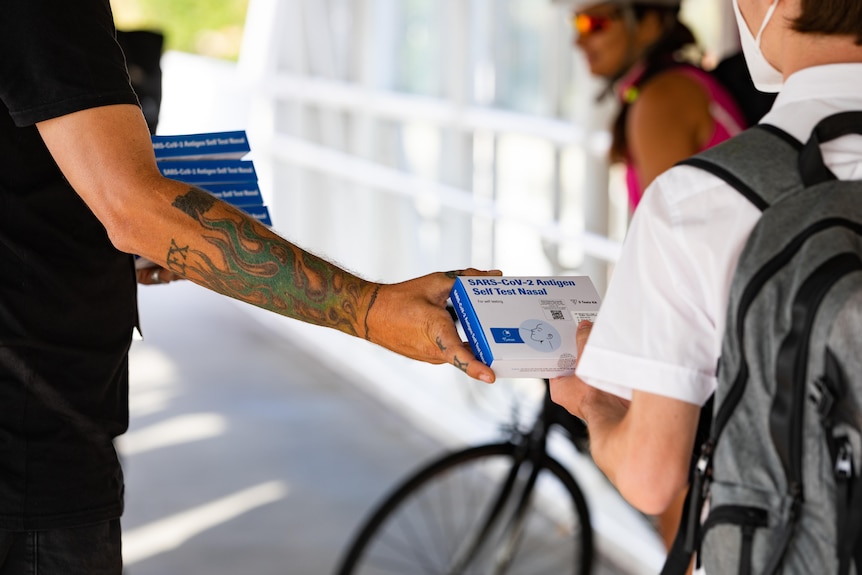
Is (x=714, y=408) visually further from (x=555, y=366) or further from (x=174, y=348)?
(x=174, y=348)

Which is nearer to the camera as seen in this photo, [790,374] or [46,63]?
[790,374]

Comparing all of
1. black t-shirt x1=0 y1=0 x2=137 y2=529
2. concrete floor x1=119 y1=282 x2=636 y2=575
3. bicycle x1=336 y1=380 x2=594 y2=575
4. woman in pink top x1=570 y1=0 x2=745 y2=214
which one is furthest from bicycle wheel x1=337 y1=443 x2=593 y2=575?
black t-shirt x1=0 y1=0 x2=137 y2=529

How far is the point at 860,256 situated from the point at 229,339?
6.93 m

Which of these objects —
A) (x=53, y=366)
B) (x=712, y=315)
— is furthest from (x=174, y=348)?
(x=712, y=315)

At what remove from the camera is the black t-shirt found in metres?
1.77

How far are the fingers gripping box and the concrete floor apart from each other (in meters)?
2.86

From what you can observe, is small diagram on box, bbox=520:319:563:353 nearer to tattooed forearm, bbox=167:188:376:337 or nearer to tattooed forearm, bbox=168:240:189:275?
tattooed forearm, bbox=167:188:376:337

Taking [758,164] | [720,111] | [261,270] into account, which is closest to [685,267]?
[758,164]

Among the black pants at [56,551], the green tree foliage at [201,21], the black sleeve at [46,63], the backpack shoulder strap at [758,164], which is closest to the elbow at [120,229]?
the black sleeve at [46,63]

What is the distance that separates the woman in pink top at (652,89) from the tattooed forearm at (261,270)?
1.46 metres

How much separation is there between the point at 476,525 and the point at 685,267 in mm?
3387

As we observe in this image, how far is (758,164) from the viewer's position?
1.44m

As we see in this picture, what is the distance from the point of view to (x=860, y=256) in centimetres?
138

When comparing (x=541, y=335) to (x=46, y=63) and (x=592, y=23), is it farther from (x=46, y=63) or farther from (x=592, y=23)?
(x=592, y=23)
